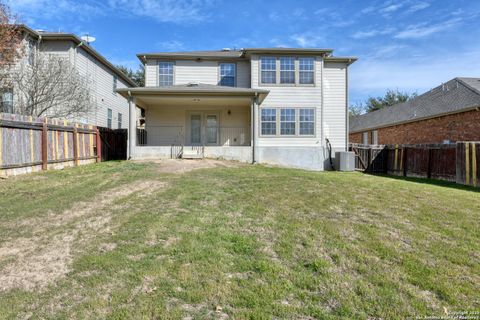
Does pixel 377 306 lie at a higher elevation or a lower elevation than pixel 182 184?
lower

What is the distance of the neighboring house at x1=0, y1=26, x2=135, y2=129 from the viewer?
14.8 m

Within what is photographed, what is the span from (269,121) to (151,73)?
694 centimetres

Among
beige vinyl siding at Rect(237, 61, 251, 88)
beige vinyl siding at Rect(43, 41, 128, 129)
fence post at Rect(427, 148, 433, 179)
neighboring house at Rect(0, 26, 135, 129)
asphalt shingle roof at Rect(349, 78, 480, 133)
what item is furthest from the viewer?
asphalt shingle roof at Rect(349, 78, 480, 133)

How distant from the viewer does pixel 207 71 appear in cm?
1691

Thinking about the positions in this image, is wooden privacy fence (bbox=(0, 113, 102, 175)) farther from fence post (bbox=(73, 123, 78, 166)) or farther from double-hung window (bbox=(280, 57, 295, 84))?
double-hung window (bbox=(280, 57, 295, 84))

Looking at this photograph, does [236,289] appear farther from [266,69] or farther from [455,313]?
[266,69]

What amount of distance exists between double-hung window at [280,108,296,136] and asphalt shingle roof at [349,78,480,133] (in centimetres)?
960

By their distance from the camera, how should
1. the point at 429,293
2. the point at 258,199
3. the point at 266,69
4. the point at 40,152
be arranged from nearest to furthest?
the point at 429,293 → the point at 258,199 → the point at 40,152 → the point at 266,69

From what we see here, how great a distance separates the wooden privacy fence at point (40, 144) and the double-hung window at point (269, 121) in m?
8.36

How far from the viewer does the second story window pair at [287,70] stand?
15812 mm

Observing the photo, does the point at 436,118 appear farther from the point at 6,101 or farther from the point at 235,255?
the point at 6,101

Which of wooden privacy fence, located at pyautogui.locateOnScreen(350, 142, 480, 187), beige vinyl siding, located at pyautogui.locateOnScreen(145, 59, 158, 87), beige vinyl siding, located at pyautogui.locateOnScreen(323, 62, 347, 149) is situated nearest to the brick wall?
wooden privacy fence, located at pyautogui.locateOnScreen(350, 142, 480, 187)

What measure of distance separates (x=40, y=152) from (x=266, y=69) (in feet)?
35.5

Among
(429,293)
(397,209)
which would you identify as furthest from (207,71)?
(429,293)
